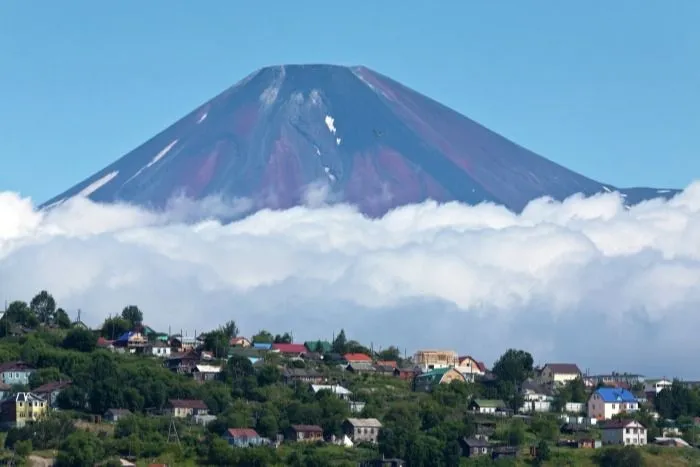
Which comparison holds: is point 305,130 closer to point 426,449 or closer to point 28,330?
point 28,330

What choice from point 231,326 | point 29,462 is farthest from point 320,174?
point 29,462

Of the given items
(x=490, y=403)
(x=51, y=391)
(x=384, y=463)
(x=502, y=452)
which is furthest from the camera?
(x=490, y=403)

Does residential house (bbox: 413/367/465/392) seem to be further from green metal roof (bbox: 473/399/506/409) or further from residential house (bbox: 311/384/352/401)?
residential house (bbox: 311/384/352/401)

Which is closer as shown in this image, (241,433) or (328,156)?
(241,433)

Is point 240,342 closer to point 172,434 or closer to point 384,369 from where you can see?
point 384,369

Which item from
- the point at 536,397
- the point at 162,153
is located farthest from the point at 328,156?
the point at 536,397

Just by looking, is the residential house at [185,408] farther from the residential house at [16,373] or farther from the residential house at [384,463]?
the residential house at [384,463]

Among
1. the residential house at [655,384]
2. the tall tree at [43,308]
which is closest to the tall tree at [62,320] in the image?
the tall tree at [43,308]
